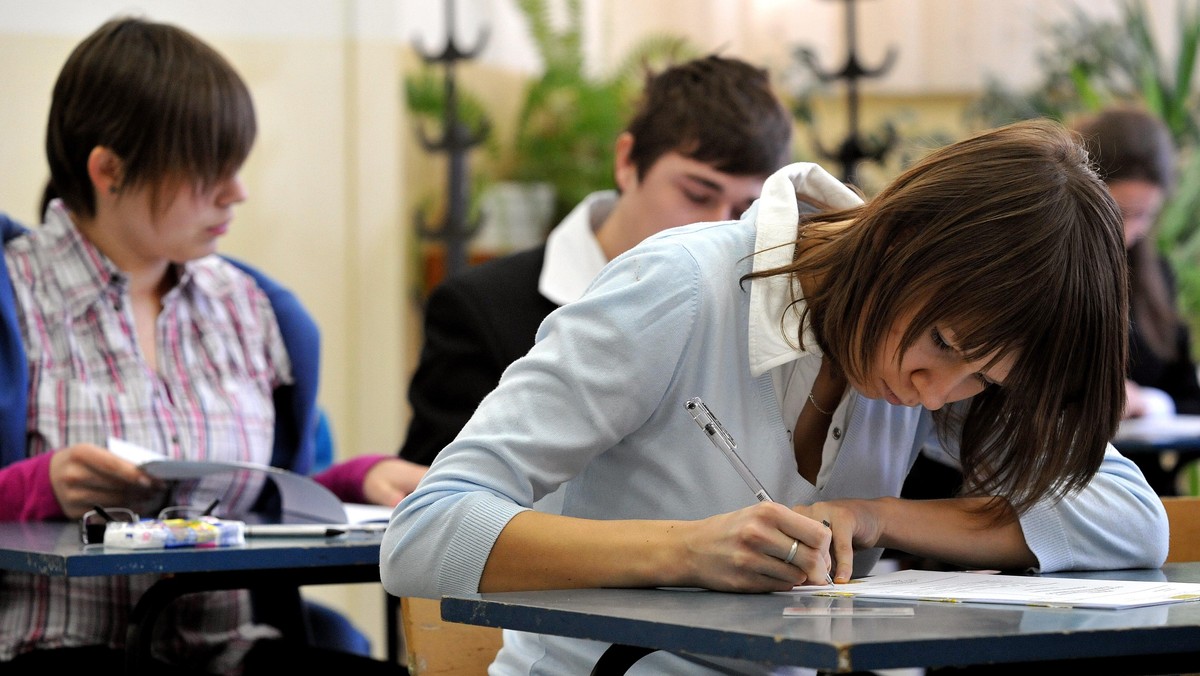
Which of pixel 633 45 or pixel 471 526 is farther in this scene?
pixel 633 45

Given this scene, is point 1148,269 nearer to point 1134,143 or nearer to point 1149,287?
point 1149,287

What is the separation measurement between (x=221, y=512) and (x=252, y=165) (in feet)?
8.27

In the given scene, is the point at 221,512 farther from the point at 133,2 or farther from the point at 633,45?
the point at 633,45

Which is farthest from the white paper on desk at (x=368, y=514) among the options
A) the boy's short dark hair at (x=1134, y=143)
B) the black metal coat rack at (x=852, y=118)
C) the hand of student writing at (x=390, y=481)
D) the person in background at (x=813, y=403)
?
the black metal coat rack at (x=852, y=118)

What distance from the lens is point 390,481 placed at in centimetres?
215

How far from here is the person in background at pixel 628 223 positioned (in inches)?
94.1

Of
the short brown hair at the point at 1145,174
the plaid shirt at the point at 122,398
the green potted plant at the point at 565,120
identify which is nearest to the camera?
the plaid shirt at the point at 122,398

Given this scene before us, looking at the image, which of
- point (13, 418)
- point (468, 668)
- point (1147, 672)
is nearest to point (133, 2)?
point (13, 418)

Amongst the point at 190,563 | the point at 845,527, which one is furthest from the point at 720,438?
the point at 190,563

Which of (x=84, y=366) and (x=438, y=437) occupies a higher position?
(x=84, y=366)

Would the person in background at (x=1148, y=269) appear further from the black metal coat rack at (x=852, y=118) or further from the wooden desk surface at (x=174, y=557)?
the wooden desk surface at (x=174, y=557)

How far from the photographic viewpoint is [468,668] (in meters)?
1.57

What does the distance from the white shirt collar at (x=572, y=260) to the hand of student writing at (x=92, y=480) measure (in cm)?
78

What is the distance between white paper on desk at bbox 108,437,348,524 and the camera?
1.74 metres
